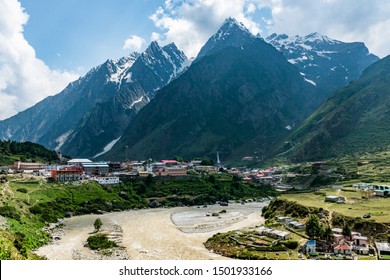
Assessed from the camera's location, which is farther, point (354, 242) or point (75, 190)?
point (75, 190)

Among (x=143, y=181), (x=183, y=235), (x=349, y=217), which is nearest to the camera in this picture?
(x=349, y=217)

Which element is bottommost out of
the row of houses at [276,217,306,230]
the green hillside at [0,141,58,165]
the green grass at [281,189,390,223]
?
the row of houses at [276,217,306,230]

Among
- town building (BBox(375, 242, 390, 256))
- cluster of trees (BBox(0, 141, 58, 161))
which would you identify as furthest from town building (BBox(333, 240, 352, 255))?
cluster of trees (BBox(0, 141, 58, 161))

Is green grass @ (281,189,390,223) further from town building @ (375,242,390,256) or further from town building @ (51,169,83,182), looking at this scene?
town building @ (51,169,83,182)

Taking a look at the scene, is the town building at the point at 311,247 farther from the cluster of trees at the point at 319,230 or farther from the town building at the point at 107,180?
the town building at the point at 107,180

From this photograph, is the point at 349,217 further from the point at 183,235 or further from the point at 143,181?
the point at 143,181

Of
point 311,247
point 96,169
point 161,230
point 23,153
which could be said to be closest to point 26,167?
point 96,169
